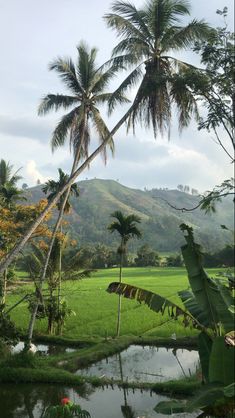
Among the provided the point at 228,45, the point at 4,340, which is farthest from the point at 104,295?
the point at 228,45

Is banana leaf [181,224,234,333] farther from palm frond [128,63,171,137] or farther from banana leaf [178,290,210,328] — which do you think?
palm frond [128,63,171,137]

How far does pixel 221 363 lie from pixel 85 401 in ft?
19.9

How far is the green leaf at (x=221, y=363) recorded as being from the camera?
21.3 ft

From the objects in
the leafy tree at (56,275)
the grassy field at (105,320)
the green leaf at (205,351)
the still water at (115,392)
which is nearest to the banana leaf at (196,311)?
the green leaf at (205,351)

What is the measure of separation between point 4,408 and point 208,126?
924 centimetres

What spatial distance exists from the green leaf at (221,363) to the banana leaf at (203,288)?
0.78m

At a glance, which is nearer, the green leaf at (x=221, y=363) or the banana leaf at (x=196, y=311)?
the green leaf at (x=221, y=363)

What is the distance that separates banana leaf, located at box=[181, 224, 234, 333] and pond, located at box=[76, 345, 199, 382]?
6.79 metres

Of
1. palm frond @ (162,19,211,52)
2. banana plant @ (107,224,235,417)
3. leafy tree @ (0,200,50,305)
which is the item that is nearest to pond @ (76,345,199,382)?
banana plant @ (107,224,235,417)

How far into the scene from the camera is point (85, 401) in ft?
37.7

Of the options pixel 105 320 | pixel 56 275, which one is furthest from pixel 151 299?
pixel 105 320

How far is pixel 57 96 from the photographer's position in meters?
17.3

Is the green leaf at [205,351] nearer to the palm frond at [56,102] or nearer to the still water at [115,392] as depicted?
the still water at [115,392]

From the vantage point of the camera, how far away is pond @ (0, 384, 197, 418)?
10530 mm
